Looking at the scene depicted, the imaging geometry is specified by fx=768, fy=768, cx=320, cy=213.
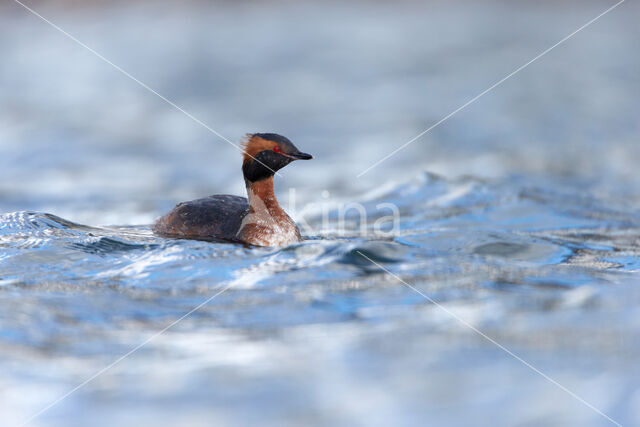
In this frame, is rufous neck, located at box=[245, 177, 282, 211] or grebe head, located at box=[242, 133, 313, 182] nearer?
grebe head, located at box=[242, 133, 313, 182]

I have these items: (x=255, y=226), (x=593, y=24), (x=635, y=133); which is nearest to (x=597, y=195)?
(x=635, y=133)

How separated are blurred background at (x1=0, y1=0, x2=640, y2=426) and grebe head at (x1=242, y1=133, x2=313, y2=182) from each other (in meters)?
1.00

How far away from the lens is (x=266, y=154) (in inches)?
294

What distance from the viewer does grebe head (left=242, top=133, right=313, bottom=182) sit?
7398 millimetres

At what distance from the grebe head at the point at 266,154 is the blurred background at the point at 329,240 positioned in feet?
3.27

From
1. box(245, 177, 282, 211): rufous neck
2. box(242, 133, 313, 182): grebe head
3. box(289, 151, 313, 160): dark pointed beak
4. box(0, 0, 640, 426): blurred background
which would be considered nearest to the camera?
box(0, 0, 640, 426): blurred background

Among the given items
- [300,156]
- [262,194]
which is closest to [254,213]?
[262,194]

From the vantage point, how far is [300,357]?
4828 millimetres

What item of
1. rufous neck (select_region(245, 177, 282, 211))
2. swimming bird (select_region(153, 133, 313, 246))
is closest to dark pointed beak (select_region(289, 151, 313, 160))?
swimming bird (select_region(153, 133, 313, 246))

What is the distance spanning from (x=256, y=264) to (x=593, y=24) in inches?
660

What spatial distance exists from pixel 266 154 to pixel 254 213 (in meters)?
0.58

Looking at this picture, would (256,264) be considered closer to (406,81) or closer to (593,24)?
(406,81)

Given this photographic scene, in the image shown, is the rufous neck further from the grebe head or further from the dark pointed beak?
the dark pointed beak

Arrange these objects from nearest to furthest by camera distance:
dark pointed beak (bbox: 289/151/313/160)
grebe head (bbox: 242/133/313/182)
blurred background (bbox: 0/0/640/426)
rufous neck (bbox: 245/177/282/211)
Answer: blurred background (bbox: 0/0/640/426) < dark pointed beak (bbox: 289/151/313/160) < grebe head (bbox: 242/133/313/182) < rufous neck (bbox: 245/177/282/211)
